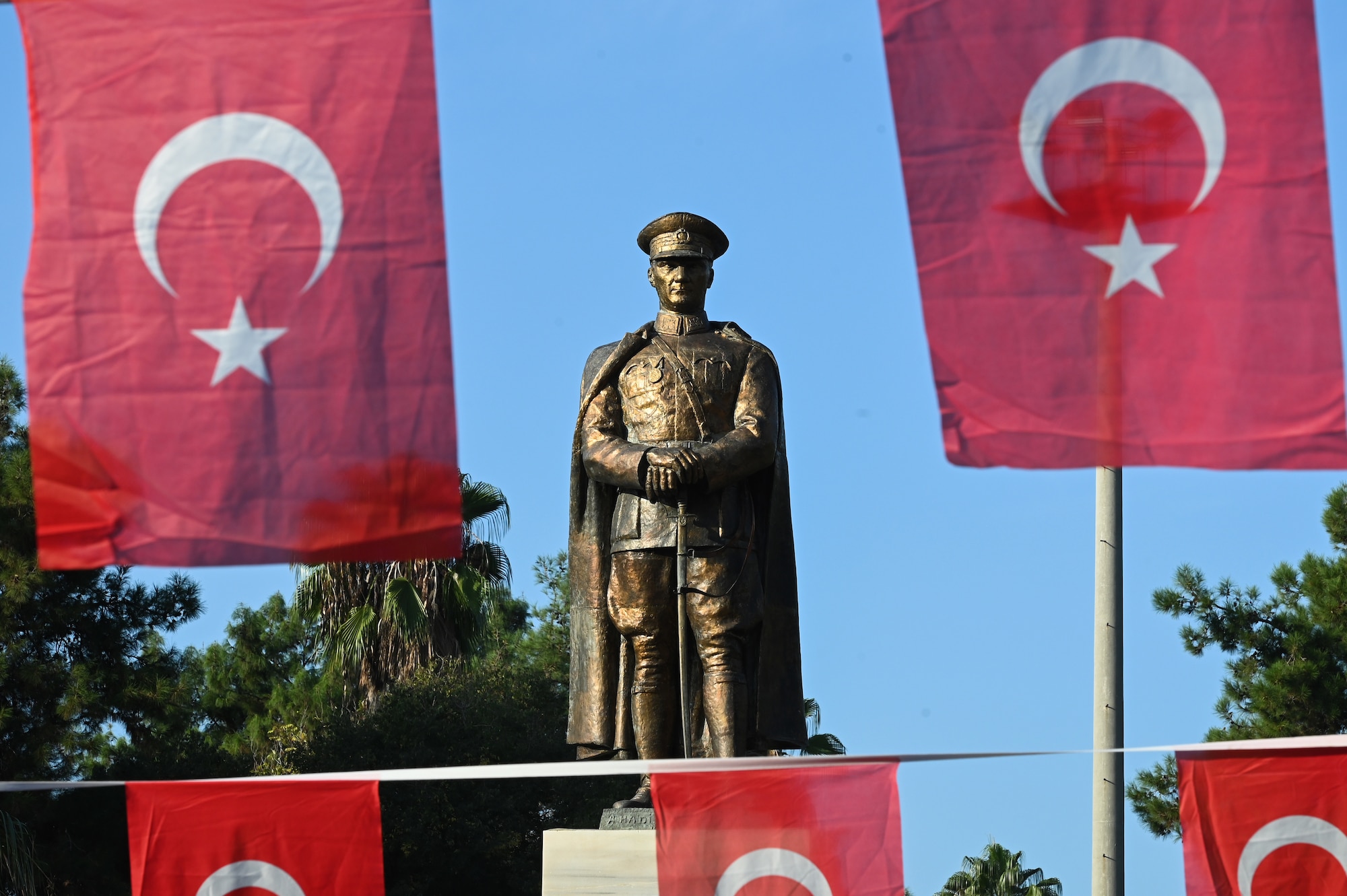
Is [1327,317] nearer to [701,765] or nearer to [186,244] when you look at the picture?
[701,765]

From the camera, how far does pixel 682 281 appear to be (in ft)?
28.9

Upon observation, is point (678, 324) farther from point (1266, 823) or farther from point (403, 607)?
point (403, 607)

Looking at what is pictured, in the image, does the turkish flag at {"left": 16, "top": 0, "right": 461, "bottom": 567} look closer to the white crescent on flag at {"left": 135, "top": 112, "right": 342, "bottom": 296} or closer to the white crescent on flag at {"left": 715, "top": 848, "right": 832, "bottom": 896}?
the white crescent on flag at {"left": 135, "top": 112, "right": 342, "bottom": 296}

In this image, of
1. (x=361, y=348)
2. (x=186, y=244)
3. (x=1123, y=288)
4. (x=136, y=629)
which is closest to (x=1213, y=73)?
(x=1123, y=288)

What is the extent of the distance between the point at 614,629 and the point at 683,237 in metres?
1.75

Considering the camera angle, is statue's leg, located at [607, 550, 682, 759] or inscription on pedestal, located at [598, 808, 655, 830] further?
statue's leg, located at [607, 550, 682, 759]

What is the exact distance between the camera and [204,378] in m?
6.14

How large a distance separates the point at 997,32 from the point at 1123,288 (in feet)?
3.10

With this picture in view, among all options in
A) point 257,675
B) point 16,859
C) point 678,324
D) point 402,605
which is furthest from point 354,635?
point 678,324

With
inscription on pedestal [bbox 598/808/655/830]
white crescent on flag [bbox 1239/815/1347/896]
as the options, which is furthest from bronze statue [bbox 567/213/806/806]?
white crescent on flag [bbox 1239/815/1347/896]

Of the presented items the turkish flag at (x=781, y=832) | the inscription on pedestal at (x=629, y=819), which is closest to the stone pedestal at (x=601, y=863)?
the inscription on pedestal at (x=629, y=819)

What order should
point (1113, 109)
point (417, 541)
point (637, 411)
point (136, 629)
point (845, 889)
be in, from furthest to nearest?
1. point (136, 629)
2. point (637, 411)
3. point (845, 889)
4. point (1113, 109)
5. point (417, 541)

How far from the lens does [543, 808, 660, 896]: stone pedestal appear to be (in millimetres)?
7750

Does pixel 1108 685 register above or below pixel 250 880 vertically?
above
